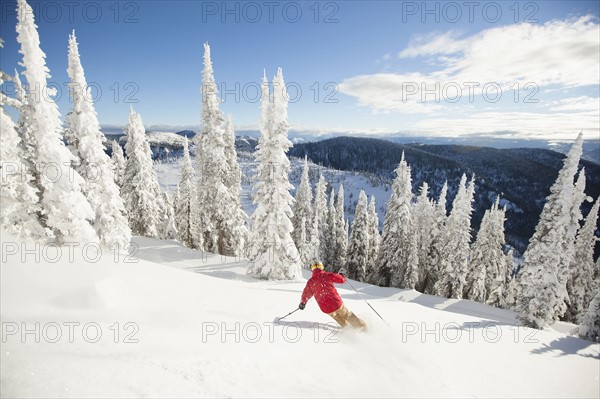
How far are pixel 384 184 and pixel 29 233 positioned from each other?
183 meters

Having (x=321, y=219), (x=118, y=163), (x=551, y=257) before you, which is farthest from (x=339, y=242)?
(x=118, y=163)

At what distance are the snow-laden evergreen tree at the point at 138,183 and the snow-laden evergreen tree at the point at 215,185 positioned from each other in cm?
787

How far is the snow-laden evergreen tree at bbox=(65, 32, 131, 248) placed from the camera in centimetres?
1847

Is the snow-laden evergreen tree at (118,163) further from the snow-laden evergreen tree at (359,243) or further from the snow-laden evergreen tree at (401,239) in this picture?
the snow-laden evergreen tree at (401,239)

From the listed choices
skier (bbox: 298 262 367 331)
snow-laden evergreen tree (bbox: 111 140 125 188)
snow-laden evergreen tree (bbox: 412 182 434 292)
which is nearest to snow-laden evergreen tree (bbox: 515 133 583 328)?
snow-laden evergreen tree (bbox: 412 182 434 292)

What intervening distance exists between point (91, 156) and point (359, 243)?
112ft

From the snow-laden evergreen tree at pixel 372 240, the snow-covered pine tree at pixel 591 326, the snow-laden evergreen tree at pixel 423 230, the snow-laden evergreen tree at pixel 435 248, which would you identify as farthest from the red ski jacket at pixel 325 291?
the snow-laden evergreen tree at pixel 372 240

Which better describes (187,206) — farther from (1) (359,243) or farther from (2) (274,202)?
(1) (359,243)

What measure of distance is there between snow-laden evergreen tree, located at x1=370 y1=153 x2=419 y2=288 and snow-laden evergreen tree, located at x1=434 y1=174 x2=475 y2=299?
144 inches

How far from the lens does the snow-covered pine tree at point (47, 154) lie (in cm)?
1424

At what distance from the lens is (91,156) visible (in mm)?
18922

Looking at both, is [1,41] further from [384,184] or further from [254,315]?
[384,184]

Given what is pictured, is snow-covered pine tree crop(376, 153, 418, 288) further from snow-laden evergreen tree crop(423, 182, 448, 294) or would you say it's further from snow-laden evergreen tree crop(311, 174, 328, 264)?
snow-laden evergreen tree crop(311, 174, 328, 264)

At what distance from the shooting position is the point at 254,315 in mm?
7270
